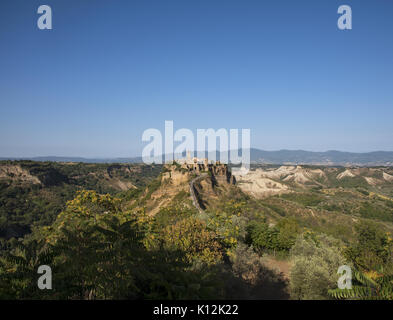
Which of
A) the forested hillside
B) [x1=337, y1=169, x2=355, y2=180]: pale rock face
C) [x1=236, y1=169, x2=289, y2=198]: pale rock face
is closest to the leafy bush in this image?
the forested hillside

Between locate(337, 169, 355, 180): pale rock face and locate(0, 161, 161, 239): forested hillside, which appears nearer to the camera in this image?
locate(0, 161, 161, 239): forested hillside

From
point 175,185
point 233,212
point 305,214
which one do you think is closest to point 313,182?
point 305,214

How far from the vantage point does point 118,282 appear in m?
5.45

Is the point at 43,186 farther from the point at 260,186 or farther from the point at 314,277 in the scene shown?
the point at 314,277

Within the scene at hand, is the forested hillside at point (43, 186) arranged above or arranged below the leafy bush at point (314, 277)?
below

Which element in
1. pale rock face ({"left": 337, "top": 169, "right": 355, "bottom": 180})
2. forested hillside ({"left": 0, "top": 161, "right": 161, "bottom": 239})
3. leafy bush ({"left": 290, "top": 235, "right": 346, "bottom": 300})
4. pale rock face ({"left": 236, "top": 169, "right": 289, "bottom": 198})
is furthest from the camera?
pale rock face ({"left": 337, "top": 169, "right": 355, "bottom": 180})

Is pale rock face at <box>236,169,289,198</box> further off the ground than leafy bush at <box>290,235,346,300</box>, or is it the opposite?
leafy bush at <box>290,235,346,300</box>

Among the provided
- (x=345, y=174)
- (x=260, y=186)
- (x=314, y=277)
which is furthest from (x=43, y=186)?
(x=345, y=174)

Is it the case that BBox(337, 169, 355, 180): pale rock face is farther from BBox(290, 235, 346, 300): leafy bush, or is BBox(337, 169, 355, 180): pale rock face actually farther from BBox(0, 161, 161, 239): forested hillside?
BBox(290, 235, 346, 300): leafy bush

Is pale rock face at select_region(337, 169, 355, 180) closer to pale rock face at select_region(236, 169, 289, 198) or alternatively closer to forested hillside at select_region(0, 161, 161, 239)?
pale rock face at select_region(236, 169, 289, 198)

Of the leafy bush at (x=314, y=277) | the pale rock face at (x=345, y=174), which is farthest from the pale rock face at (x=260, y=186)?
the leafy bush at (x=314, y=277)

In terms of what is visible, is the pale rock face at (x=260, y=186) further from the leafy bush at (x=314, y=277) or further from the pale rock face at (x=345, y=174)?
the leafy bush at (x=314, y=277)

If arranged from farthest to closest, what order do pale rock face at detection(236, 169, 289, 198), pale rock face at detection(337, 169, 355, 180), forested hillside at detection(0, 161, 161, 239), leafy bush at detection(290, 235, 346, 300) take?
1. pale rock face at detection(337, 169, 355, 180)
2. pale rock face at detection(236, 169, 289, 198)
3. forested hillside at detection(0, 161, 161, 239)
4. leafy bush at detection(290, 235, 346, 300)
